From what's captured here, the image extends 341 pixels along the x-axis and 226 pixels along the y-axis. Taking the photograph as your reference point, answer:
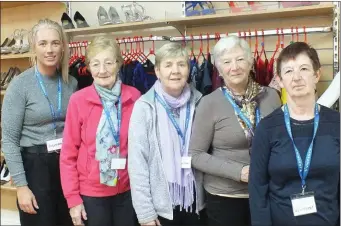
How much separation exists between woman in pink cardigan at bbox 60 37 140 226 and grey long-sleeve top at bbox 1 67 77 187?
7.8 inches

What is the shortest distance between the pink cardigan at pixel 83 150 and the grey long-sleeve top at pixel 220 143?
1.38ft

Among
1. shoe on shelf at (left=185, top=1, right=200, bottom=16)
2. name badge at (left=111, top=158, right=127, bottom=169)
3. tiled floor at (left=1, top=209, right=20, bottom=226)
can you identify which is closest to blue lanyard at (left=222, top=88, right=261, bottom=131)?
name badge at (left=111, top=158, right=127, bottom=169)

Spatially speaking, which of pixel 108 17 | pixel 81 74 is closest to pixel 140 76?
pixel 81 74

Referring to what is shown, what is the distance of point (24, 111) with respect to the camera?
2064mm

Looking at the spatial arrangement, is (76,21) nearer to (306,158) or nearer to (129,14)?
(129,14)

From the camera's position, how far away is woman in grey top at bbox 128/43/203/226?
184cm

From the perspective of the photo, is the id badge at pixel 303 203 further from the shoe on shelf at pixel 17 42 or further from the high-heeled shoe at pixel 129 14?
the shoe on shelf at pixel 17 42

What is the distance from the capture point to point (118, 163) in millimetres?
1968

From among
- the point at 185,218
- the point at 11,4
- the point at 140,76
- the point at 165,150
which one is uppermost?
the point at 11,4

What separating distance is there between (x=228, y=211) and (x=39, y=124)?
1161 mm

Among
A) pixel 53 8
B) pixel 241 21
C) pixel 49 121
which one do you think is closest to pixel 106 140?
pixel 49 121

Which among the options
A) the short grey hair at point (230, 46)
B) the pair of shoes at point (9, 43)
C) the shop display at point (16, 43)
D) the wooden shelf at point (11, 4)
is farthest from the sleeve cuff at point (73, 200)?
the wooden shelf at point (11, 4)

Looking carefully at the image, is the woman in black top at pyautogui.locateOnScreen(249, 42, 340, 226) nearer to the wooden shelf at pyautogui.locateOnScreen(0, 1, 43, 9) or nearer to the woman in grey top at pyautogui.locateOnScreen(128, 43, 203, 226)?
the woman in grey top at pyautogui.locateOnScreen(128, 43, 203, 226)

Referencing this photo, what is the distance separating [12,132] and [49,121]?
8.1 inches
